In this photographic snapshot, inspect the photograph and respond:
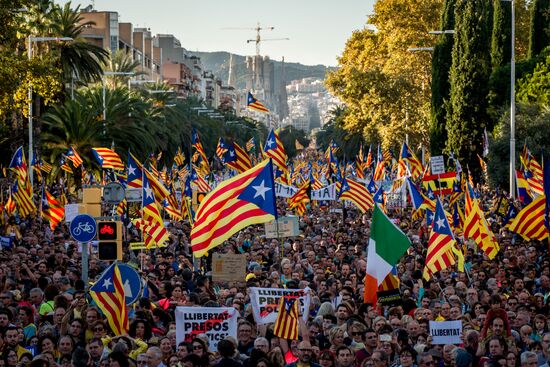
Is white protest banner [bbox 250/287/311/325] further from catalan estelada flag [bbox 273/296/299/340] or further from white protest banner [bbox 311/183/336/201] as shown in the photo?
white protest banner [bbox 311/183/336/201]

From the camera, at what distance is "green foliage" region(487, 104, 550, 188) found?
150ft

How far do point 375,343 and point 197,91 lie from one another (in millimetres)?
165587

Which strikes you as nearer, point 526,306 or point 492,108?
point 526,306

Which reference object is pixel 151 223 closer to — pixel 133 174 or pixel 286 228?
pixel 286 228

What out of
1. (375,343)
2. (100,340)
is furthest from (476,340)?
(100,340)

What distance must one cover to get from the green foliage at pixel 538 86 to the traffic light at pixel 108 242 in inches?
1380

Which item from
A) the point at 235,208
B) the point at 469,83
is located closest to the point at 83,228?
the point at 235,208

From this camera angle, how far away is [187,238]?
29344 millimetres

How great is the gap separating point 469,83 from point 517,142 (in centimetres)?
659

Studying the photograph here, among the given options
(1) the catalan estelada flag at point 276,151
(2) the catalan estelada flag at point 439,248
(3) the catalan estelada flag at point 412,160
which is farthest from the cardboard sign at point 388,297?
(3) the catalan estelada flag at point 412,160

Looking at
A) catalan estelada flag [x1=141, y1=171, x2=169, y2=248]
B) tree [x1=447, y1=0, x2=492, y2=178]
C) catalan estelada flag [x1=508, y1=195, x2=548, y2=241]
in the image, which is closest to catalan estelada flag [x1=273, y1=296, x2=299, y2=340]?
catalan estelada flag [x1=508, y1=195, x2=548, y2=241]

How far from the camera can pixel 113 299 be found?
1370cm

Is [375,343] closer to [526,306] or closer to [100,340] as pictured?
[100,340]

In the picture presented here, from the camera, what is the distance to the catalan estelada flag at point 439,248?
18016 millimetres
